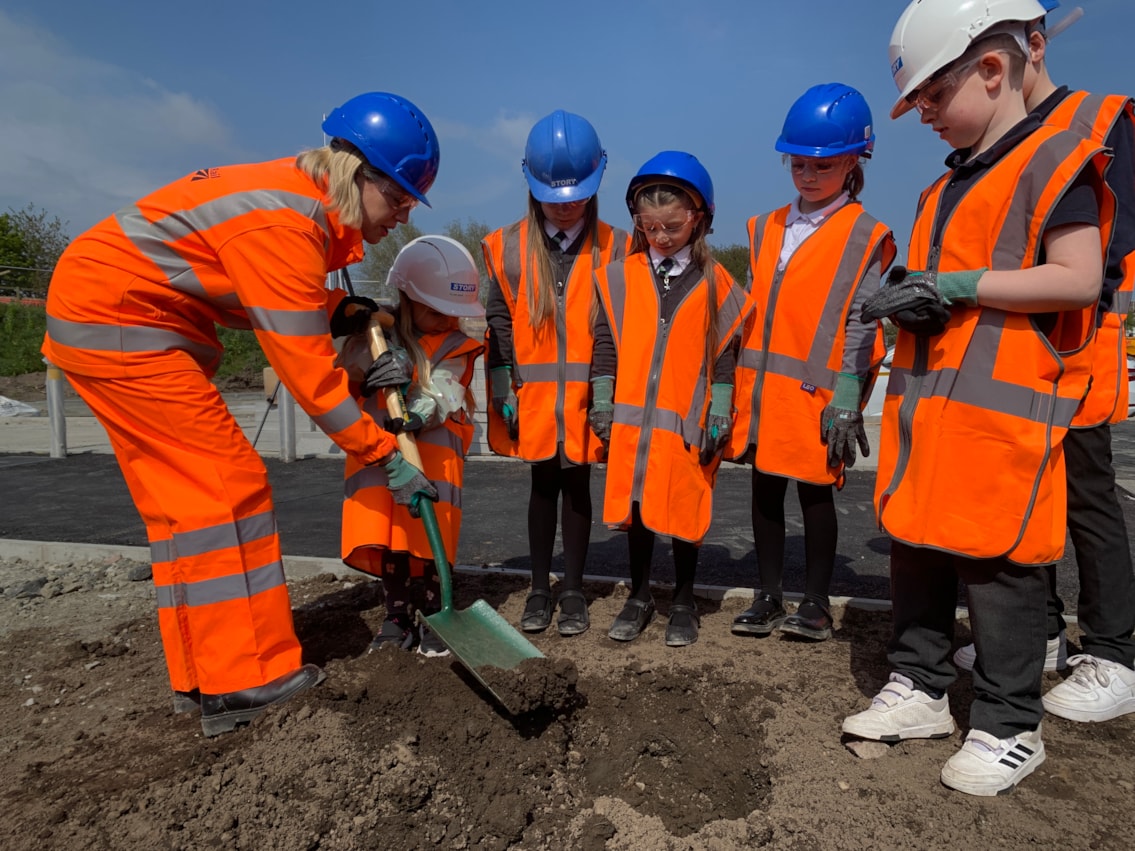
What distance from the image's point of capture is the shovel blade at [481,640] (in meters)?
2.69

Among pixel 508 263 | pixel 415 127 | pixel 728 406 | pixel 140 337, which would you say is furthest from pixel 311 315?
pixel 728 406

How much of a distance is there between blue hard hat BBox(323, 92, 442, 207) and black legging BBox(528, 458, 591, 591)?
4.69ft

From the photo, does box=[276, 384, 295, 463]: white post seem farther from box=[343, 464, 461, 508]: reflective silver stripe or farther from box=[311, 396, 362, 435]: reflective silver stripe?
box=[311, 396, 362, 435]: reflective silver stripe

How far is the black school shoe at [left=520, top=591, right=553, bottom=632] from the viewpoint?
3.54 metres

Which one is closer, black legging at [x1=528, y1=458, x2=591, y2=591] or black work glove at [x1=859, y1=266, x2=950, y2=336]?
black work glove at [x1=859, y1=266, x2=950, y2=336]

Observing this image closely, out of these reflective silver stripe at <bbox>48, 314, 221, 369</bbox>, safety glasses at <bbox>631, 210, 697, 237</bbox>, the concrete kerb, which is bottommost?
the concrete kerb

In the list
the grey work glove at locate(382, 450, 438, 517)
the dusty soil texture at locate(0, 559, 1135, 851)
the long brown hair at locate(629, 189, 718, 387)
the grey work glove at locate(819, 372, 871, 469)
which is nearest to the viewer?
the dusty soil texture at locate(0, 559, 1135, 851)

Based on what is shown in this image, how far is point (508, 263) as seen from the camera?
3.53 meters

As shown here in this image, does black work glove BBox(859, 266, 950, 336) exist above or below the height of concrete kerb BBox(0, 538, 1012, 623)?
above

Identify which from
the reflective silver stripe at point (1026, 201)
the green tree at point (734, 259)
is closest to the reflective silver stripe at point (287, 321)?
the reflective silver stripe at point (1026, 201)

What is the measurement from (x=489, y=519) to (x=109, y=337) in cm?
390

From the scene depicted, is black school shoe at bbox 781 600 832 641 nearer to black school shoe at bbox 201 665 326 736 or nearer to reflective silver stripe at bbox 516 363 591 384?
reflective silver stripe at bbox 516 363 591 384

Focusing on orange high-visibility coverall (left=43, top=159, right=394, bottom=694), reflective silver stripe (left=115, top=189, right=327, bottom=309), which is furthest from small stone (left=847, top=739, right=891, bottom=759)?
reflective silver stripe (left=115, top=189, right=327, bottom=309)

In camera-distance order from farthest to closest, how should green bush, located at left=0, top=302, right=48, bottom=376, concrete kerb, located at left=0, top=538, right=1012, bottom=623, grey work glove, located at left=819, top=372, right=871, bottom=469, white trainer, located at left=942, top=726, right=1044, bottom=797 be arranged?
green bush, located at left=0, top=302, right=48, bottom=376 → concrete kerb, located at left=0, top=538, right=1012, bottom=623 → grey work glove, located at left=819, top=372, right=871, bottom=469 → white trainer, located at left=942, top=726, right=1044, bottom=797
